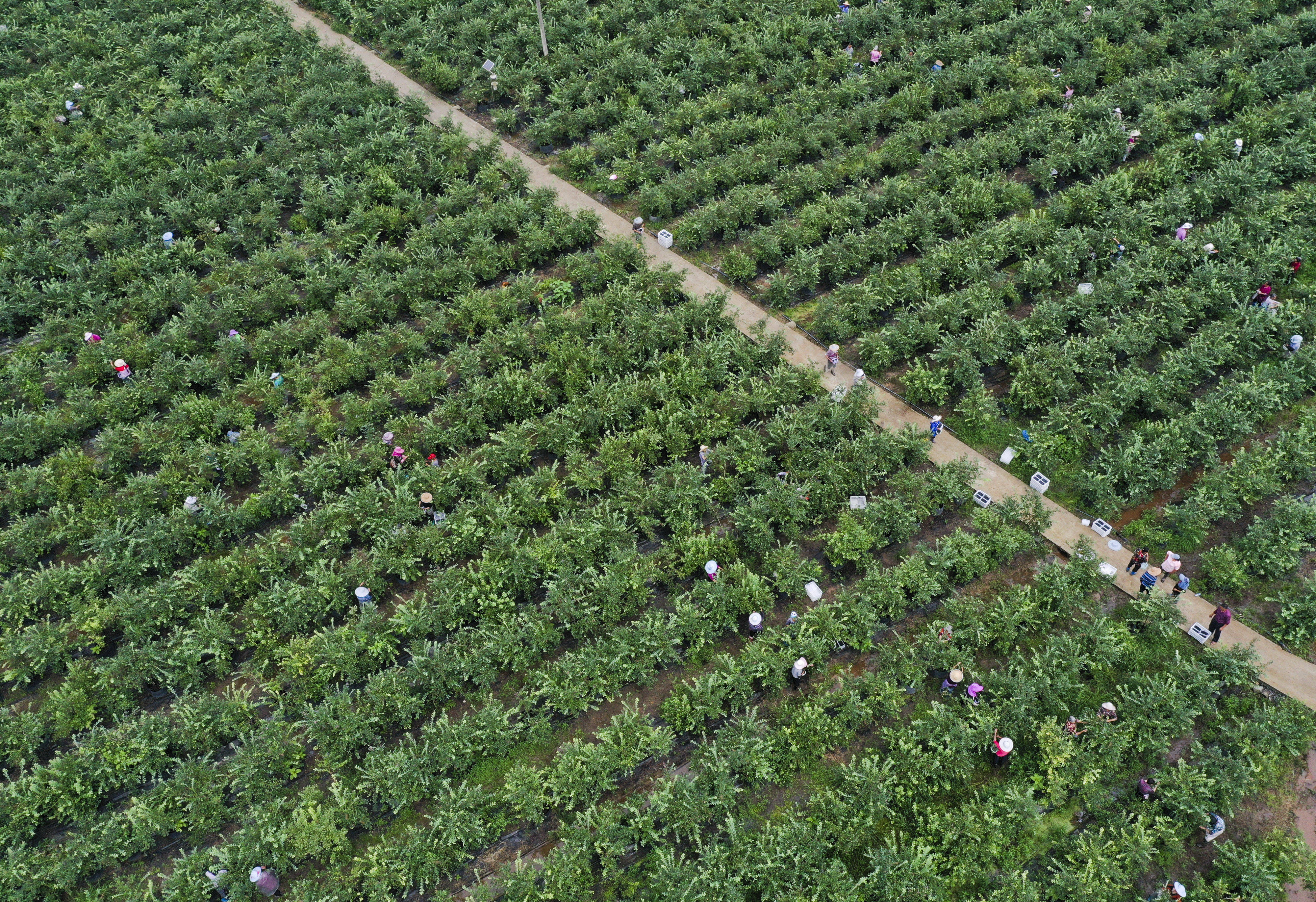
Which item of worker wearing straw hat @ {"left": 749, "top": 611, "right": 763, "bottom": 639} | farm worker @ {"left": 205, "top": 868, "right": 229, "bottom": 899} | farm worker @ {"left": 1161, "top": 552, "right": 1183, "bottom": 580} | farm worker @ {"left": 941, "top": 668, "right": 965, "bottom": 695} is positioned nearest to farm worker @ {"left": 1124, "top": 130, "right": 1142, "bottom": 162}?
farm worker @ {"left": 1161, "top": 552, "right": 1183, "bottom": 580}

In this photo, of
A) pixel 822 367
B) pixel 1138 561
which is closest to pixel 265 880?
pixel 822 367

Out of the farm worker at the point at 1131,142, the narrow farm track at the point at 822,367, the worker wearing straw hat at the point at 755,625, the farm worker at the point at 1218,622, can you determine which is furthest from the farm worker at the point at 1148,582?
the farm worker at the point at 1131,142

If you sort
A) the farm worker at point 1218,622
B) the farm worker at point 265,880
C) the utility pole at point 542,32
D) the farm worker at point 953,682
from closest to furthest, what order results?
the farm worker at point 265,880 → the farm worker at point 953,682 → the farm worker at point 1218,622 → the utility pole at point 542,32

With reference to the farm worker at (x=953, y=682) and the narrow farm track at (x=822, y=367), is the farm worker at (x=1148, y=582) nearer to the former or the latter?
the narrow farm track at (x=822, y=367)

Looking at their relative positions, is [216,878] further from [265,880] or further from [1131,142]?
[1131,142]

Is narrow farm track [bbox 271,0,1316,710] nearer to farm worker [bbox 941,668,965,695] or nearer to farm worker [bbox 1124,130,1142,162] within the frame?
farm worker [bbox 941,668,965,695]

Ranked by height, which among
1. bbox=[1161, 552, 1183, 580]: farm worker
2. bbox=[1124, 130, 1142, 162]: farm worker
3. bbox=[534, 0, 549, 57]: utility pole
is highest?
bbox=[534, 0, 549, 57]: utility pole
